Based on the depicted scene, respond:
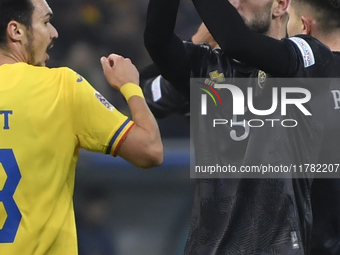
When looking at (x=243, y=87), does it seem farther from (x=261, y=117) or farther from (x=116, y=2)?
(x=116, y=2)

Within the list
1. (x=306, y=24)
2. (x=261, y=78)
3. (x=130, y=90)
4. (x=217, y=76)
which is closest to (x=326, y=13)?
(x=306, y=24)

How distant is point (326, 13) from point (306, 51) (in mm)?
316

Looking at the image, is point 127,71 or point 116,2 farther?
point 116,2

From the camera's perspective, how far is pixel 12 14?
2188mm

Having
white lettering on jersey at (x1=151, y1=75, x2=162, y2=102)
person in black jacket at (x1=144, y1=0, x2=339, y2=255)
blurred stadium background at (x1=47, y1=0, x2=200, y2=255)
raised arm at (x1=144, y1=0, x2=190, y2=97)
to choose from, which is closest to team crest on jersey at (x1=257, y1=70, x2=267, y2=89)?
person in black jacket at (x1=144, y1=0, x2=339, y2=255)

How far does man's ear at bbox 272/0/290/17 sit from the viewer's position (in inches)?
100

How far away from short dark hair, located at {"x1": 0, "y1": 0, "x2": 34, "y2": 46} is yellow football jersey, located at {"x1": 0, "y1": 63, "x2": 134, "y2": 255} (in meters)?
0.14

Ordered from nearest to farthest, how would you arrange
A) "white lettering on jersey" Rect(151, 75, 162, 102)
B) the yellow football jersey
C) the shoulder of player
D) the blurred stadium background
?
the yellow football jersey → the shoulder of player → "white lettering on jersey" Rect(151, 75, 162, 102) → the blurred stadium background

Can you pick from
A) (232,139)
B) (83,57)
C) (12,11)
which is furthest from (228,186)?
(83,57)

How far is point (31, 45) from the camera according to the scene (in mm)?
2209

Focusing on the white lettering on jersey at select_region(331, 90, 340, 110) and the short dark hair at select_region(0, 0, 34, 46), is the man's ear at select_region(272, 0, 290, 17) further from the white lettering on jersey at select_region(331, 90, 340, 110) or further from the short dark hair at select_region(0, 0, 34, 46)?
the short dark hair at select_region(0, 0, 34, 46)

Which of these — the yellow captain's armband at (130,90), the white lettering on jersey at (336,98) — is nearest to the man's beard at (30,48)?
the yellow captain's armband at (130,90)

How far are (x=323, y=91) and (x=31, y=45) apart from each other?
1.02 meters

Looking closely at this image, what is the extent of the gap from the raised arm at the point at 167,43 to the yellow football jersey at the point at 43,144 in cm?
29
